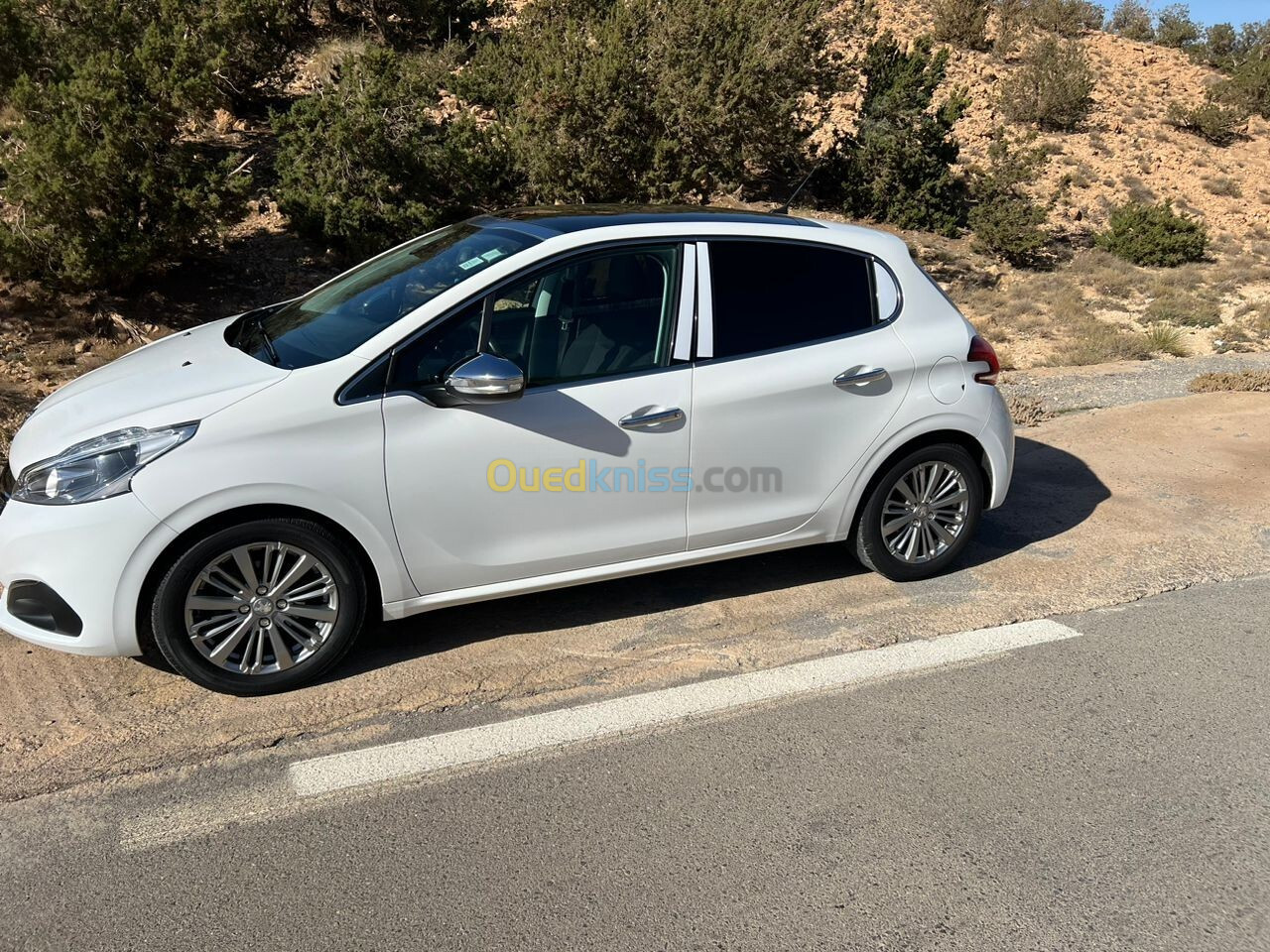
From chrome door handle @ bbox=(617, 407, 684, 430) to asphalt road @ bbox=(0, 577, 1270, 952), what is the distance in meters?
1.25

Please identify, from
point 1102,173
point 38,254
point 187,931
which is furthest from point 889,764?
point 1102,173

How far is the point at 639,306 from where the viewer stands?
4.39 m

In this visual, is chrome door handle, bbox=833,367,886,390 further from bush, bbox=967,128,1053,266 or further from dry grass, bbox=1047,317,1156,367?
bush, bbox=967,128,1053,266

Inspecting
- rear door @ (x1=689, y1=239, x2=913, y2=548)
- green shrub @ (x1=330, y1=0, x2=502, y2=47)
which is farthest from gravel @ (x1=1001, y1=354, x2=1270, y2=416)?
green shrub @ (x1=330, y1=0, x2=502, y2=47)

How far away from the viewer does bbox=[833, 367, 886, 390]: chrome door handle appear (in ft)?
15.4

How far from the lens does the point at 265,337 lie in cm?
446

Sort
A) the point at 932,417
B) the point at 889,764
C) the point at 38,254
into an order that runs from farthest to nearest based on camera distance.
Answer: the point at 38,254, the point at 932,417, the point at 889,764

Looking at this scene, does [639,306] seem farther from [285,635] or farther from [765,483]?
[285,635]

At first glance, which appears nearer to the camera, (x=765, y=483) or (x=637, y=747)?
(x=637, y=747)

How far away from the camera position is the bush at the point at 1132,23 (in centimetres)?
3744

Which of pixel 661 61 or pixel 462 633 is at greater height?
pixel 661 61

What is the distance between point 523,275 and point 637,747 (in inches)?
76.4

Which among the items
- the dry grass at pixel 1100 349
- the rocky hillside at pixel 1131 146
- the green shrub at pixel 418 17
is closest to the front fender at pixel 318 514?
the dry grass at pixel 1100 349

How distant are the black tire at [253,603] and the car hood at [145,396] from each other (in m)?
0.48
